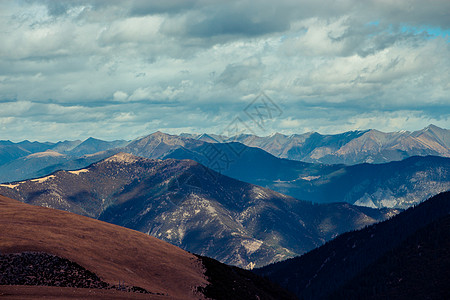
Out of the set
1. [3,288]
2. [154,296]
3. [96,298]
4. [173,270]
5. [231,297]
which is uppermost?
[3,288]

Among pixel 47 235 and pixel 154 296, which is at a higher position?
pixel 47 235

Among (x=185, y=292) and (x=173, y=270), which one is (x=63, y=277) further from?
(x=173, y=270)

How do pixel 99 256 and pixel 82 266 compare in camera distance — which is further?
pixel 99 256

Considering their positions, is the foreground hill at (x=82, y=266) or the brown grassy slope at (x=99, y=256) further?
the brown grassy slope at (x=99, y=256)

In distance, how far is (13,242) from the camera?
161 m

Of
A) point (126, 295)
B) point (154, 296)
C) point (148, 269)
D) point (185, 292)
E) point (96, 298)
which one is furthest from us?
point (148, 269)

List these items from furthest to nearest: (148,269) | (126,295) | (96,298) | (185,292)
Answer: (148,269) → (185,292) → (126,295) → (96,298)

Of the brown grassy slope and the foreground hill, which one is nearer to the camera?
the foreground hill

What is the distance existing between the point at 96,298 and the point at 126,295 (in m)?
13.4

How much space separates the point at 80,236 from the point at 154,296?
59.6 meters

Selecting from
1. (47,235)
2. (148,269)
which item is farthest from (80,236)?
(148,269)

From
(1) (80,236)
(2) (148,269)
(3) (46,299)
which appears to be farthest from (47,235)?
(3) (46,299)

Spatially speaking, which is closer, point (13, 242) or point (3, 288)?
point (3, 288)

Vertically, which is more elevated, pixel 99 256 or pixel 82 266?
pixel 82 266
